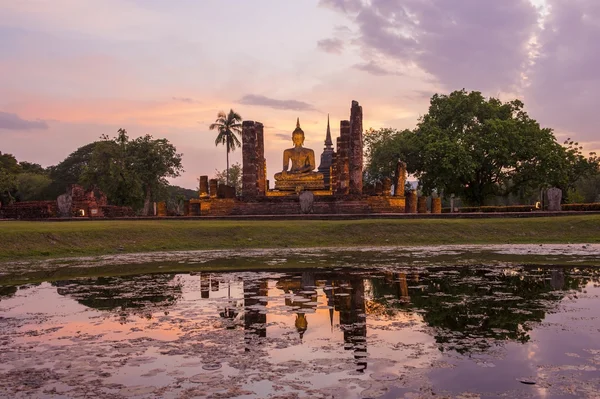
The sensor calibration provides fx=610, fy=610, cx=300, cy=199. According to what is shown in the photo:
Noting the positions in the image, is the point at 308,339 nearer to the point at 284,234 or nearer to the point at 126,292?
the point at 126,292

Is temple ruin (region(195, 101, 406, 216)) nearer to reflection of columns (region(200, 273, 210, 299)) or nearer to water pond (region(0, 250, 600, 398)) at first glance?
reflection of columns (region(200, 273, 210, 299))

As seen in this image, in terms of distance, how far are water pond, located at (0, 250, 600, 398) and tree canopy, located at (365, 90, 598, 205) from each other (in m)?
39.6

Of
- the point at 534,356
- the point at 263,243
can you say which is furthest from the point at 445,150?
the point at 534,356

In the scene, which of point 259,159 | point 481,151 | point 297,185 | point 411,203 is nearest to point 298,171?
point 297,185

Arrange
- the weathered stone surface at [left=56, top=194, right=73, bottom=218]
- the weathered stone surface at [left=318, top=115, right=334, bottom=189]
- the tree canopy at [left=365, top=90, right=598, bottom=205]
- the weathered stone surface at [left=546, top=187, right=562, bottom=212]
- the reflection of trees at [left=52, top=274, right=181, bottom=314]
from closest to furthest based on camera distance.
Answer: the reflection of trees at [left=52, top=274, right=181, bottom=314], the weathered stone surface at [left=546, top=187, right=562, bottom=212], the weathered stone surface at [left=56, top=194, right=73, bottom=218], the tree canopy at [left=365, top=90, right=598, bottom=205], the weathered stone surface at [left=318, top=115, right=334, bottom=189]

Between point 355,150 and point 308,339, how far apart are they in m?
36.1

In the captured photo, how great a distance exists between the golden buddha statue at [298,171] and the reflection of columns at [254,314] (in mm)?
33934

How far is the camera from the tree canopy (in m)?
53.6

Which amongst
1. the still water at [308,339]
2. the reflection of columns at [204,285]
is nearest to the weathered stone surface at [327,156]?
the reflection of columns at [204,285]

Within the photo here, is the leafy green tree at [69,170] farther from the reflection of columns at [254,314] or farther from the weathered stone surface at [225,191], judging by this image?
the reflection of columns at [254,314]

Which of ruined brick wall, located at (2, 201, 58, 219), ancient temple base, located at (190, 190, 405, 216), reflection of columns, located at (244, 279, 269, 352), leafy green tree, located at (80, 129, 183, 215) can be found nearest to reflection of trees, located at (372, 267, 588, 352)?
reflection of columns, located at (244, 279, 269, 352)

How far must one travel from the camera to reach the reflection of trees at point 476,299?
30.9 feet

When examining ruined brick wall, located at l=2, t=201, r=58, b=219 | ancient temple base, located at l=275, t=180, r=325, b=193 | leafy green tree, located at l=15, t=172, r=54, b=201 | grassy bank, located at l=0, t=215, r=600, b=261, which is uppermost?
leafy green tree, located at l=15, t=172, r=54, b=201

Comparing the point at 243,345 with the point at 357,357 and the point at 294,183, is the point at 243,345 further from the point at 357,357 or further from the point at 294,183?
the point at 294,183
